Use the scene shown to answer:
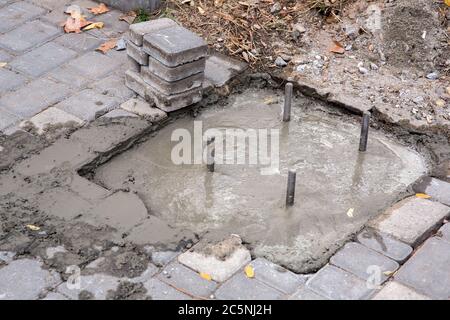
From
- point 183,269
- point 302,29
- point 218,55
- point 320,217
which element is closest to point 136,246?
point 183,269

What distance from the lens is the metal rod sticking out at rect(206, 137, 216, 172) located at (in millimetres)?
6016

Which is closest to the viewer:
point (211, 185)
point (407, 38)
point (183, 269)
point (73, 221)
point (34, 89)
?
point (183, 269)

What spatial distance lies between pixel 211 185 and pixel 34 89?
2.12 m

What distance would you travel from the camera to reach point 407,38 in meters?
7.32

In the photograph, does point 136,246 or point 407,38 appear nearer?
point 136,246

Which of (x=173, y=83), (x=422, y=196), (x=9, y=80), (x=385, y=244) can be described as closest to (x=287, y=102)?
(x=173, y=83)

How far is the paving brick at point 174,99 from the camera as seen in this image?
21.6 ft

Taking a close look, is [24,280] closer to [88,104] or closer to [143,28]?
[88,104]

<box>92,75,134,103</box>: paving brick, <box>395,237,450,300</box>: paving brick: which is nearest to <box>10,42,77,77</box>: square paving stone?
<box>92,75,134,103</box>: paving brick

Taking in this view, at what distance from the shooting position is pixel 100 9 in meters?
8.17

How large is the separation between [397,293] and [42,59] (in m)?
4.31

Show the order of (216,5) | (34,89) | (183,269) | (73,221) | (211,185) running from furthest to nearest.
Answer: (216,5) → (34,89) → (211,185) → (73,221) → (183,269)

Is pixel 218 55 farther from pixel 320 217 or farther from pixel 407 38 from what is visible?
pixel 320 217

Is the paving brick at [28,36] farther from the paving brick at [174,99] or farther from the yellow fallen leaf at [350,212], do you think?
the yellow fallen leaf at [350,212]
